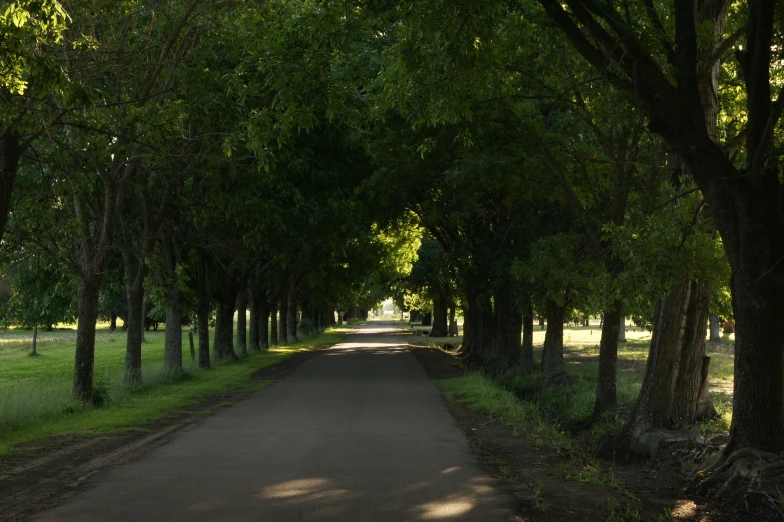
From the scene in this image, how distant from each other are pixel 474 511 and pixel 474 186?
13783 mm

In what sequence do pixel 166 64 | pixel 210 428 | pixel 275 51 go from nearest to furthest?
1. pixel 210 428
2. pixel 275 51
3. pixel 166 64

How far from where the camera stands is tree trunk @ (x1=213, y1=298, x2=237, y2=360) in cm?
3156

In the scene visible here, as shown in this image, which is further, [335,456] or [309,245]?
[309,245]

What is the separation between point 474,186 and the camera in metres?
20.8

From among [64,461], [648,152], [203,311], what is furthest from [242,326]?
[64,461]

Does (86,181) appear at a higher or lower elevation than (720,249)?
higher

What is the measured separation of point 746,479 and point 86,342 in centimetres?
1245

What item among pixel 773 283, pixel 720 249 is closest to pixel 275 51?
pixel 720 249

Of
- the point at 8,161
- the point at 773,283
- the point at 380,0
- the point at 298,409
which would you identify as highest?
the point at 380,0

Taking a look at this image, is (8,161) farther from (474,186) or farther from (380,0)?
(474,186)

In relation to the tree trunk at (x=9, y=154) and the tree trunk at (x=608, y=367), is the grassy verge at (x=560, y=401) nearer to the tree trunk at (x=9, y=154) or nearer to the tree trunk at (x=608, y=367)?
the tree trunk at (x=608, y=367)

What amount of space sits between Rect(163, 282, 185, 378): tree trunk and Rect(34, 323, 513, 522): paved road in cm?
742

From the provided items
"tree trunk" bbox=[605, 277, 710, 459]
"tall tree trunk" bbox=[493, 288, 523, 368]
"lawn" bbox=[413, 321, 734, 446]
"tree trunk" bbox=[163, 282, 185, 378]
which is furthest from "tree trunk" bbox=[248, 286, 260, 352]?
"tree trunk" bbox=[605, 277, 710, 459]

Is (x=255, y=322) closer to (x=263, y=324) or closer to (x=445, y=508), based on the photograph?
(x=263, y=324)
